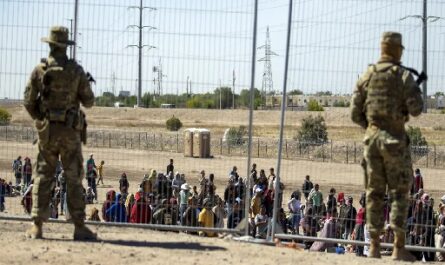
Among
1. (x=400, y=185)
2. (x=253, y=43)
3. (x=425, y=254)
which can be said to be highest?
(x=253, y=43)

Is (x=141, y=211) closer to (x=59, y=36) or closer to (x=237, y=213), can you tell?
(x=237, y=213)

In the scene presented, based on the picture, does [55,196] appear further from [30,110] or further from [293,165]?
[293,165]

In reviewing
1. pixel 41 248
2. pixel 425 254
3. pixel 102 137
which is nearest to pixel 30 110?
pixel 41 248

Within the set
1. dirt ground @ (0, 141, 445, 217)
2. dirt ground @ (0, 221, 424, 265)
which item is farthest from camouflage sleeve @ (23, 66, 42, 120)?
dirt ground @ (0, 141, 445, 217)

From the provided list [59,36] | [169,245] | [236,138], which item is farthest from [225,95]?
[236,138]

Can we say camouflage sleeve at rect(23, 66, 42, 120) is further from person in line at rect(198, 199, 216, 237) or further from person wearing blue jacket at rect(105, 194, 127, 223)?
person wearing blue jacket at rect(105, 194, 127, 223)

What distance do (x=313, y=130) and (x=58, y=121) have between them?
103 feet

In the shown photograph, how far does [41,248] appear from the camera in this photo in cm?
888

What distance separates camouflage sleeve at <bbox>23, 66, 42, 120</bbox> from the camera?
9438 mm

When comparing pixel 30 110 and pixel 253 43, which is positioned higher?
pixel 253 43

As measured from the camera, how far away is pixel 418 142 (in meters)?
34.3

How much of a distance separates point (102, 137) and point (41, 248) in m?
15.4

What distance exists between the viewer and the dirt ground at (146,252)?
27.9 feet

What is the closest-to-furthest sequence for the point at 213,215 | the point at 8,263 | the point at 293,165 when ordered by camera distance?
1. the point at 8,263
2. the point at 213,215
3. the point at 293,165
